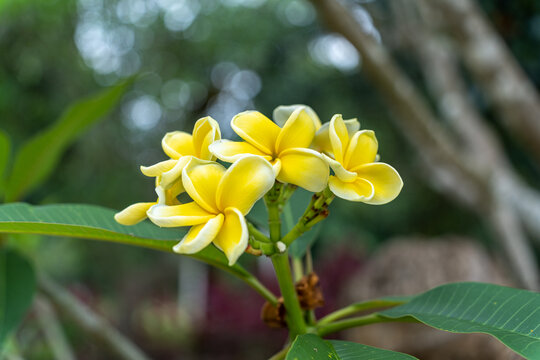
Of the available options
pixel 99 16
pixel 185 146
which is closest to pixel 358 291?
pixel 185 146

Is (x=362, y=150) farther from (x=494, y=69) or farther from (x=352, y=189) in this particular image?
(x=494, y=69)

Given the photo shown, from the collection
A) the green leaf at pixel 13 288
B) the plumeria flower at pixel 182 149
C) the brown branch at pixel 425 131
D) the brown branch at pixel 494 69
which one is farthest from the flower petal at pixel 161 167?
the brown branch at pixel 494 69

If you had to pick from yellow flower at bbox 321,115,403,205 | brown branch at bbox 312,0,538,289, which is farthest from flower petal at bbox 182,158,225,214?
brown branch at bbox 312,0,538,289

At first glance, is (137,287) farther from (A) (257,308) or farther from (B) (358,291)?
(B) (358,291)

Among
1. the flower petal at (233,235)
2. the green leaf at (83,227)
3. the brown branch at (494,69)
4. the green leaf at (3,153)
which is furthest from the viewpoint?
the brown branch at (494,69)

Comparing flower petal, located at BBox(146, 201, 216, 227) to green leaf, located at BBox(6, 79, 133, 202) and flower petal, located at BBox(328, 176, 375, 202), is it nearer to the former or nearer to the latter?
flower petal, located at BBox(328, 176, 375, 202)

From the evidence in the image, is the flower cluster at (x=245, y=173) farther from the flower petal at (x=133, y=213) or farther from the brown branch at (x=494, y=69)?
the brown branch at (x=494, y=69)
